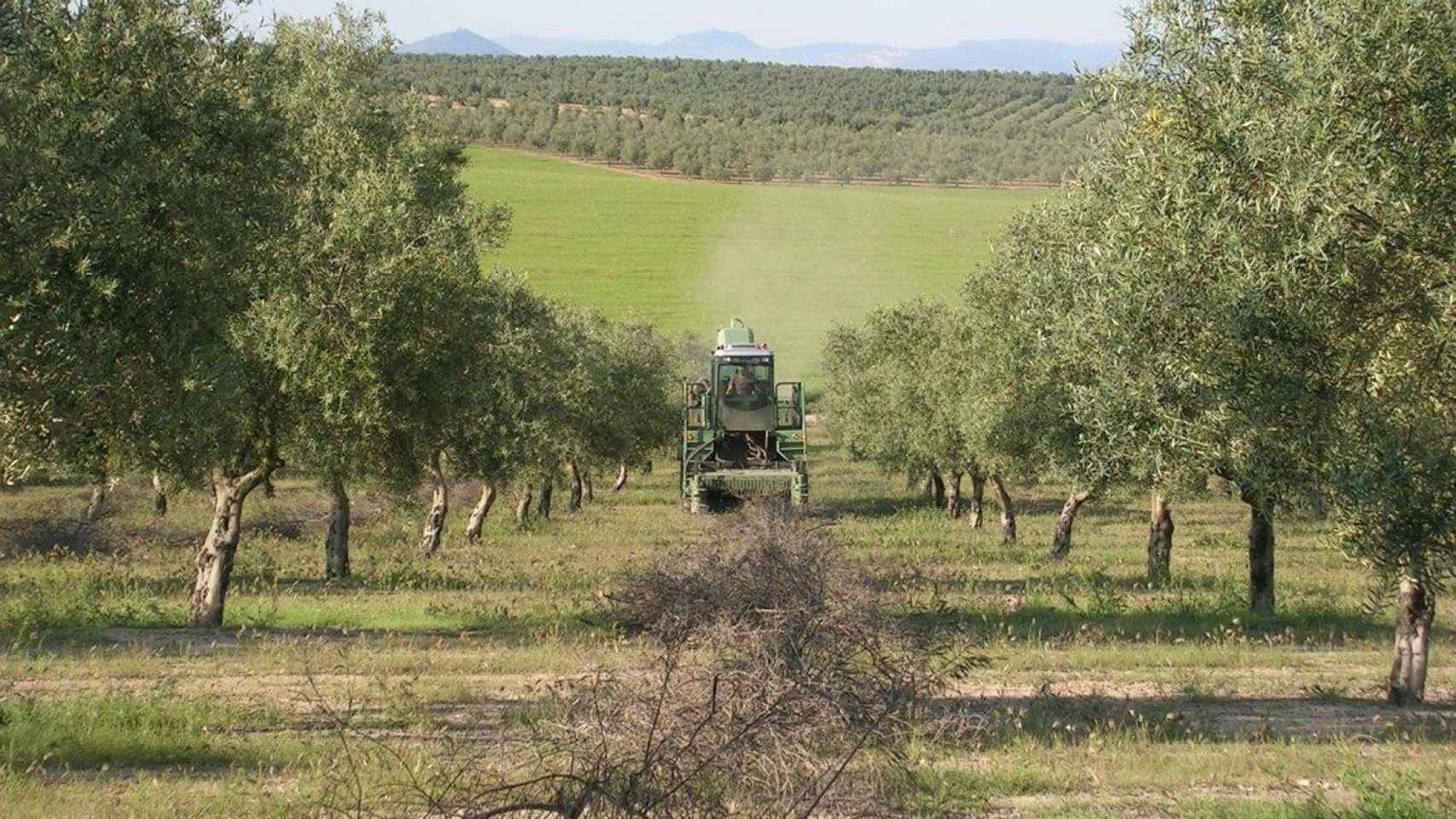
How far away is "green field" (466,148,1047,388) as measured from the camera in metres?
85.8

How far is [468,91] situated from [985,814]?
133 metres

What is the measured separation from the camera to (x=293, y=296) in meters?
17.1

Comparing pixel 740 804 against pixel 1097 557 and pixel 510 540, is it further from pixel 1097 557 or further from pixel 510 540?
pixel 510 540

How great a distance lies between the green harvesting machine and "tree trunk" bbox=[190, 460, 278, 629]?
1445 cm

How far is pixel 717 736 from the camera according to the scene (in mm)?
6398

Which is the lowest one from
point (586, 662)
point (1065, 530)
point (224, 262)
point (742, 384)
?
point (1065, 530)

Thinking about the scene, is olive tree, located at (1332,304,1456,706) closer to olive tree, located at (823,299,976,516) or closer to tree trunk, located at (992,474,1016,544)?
olive tree, located at (823,299,976,516)

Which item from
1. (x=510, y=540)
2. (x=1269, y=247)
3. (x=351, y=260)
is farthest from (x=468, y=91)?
(x=1269, y=247)

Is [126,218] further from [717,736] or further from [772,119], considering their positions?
[772,119]

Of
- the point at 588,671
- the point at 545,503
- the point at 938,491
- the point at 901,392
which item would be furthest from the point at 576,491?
the point at 588,671

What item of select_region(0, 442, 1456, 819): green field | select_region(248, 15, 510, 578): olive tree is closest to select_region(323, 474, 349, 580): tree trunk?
select_region(0, 442, 1456, 819): green field

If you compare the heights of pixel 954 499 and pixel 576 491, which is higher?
pixel 954 499

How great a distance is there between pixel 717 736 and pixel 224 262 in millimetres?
9041

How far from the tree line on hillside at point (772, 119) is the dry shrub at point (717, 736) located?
102540 millimetres
